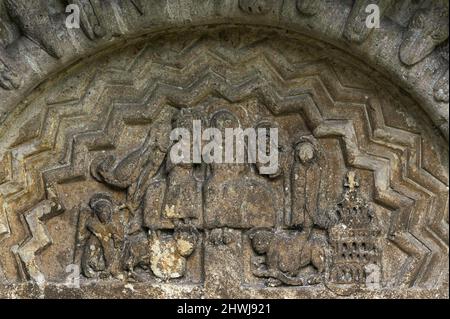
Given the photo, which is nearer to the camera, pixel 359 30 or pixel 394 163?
pixel 359 30

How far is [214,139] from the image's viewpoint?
442 cm

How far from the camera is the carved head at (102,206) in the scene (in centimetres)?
441

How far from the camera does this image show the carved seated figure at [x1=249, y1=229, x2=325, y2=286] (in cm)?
441

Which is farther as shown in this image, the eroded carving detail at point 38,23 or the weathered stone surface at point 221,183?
the weathered stone surface at point 221,183

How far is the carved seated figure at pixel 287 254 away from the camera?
14.5 feet

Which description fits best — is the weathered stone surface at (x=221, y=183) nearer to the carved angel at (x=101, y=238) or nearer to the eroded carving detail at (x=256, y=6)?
the carved angel at (x=101, y=238)

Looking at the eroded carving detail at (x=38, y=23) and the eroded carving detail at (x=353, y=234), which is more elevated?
the eroded carving detail at (x=38, y=23)

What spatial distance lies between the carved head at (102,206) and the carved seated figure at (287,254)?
58cm

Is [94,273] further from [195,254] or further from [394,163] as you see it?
[394,163]

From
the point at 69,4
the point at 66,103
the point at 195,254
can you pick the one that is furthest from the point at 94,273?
the point at 69,4

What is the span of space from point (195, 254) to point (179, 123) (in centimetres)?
53
